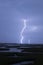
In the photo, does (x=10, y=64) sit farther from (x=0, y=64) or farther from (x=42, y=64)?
(x=42, y=64)

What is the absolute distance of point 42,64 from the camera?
32.8 feet

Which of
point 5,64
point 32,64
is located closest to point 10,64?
point 5,64

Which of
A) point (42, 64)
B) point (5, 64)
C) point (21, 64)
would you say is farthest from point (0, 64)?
point (42, 64)

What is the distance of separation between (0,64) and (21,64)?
4.37 ft

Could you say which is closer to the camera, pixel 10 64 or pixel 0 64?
pixel 0 64

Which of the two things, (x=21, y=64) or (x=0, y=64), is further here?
(x=21, y=64)

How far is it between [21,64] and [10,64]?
649 millimetres

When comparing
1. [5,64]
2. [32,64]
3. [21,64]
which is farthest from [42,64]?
[5,64]

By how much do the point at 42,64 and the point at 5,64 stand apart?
217 cm

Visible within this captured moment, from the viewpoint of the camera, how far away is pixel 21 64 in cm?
1052

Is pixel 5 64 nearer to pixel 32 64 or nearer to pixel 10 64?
pixel 10 64

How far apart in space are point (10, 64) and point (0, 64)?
84cm

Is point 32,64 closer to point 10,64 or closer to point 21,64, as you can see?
point 21,64

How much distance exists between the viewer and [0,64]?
9.88 meters
